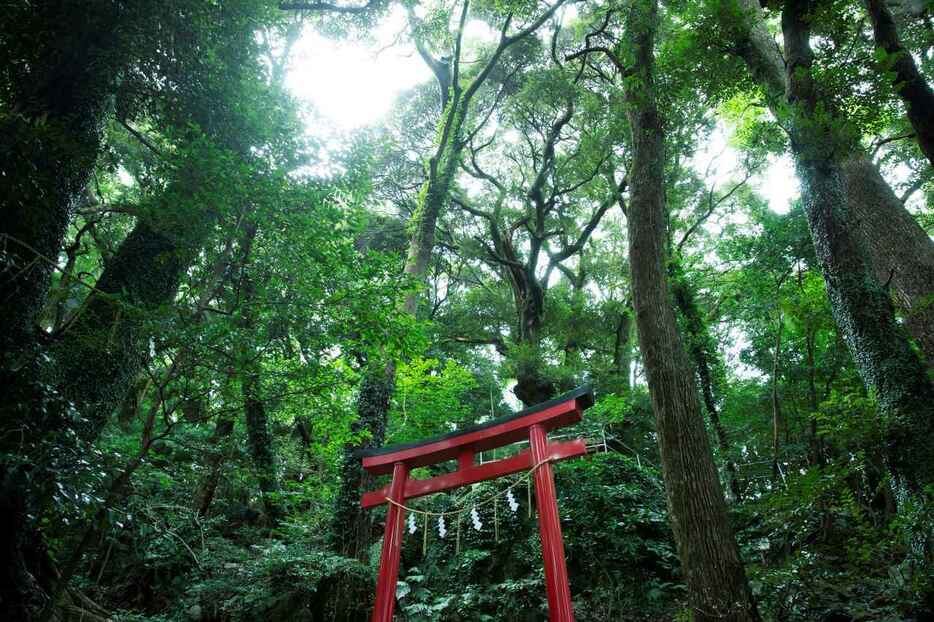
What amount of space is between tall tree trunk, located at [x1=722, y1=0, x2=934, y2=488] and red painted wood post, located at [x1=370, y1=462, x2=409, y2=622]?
402cm

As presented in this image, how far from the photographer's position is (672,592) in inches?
212

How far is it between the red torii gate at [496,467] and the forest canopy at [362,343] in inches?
8.2

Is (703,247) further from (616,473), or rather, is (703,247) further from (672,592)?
(672,592)

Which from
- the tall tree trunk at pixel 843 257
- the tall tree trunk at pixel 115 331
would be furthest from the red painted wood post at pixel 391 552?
A: the tall tree trunk at pixel 843 257

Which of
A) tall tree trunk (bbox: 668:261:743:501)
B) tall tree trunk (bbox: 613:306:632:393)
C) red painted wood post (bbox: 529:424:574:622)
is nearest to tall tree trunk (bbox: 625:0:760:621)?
red painted wood post (bbox: 529:424:574:622)

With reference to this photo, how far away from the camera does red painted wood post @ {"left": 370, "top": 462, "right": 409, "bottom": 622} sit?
429 cm

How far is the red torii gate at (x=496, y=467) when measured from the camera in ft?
12.8

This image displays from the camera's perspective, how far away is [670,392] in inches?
155

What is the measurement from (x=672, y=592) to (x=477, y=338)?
7.91 metres

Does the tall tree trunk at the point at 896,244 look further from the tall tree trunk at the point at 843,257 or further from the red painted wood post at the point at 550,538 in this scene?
the red painted wood post at the point at 550,538

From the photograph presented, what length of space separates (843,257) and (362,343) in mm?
4282

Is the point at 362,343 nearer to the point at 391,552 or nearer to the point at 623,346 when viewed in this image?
the point at 391,552

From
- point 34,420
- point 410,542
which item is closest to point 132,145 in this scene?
point 34,420

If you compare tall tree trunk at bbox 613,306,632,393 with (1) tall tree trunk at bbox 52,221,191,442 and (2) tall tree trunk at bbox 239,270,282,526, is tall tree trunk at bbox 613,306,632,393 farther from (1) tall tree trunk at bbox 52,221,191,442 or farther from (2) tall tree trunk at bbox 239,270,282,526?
(1) tall tree trunk at bbox 52,221,191,442
